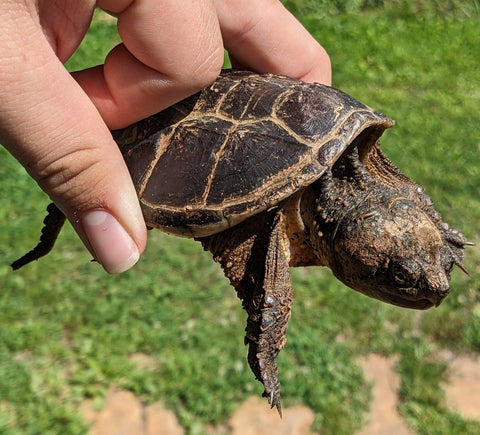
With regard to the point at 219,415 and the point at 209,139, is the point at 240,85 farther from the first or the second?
the point at 219,415

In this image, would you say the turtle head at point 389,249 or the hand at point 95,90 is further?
the turtle head at point 389,249

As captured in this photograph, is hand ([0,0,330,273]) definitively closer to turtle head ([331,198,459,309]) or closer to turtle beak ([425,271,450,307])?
turtle head ([331,198,459,309])

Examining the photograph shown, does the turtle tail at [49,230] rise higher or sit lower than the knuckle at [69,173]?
lower

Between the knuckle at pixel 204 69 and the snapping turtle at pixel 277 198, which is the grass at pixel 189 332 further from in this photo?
the knuckle at pixel 204 69

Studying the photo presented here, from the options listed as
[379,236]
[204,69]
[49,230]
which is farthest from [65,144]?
[379,236]

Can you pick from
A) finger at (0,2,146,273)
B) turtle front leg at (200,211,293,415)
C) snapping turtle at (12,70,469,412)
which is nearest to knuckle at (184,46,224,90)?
snapping turtle at (12,70,469,412)

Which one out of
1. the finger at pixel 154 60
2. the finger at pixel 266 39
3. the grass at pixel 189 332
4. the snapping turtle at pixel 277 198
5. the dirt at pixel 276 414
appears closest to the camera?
the finger at pixel 154 60

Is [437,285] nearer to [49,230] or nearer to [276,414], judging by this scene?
[49,230]

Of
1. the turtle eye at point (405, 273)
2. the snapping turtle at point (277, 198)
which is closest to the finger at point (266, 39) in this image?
the snapping turtle at point (277, 198)
